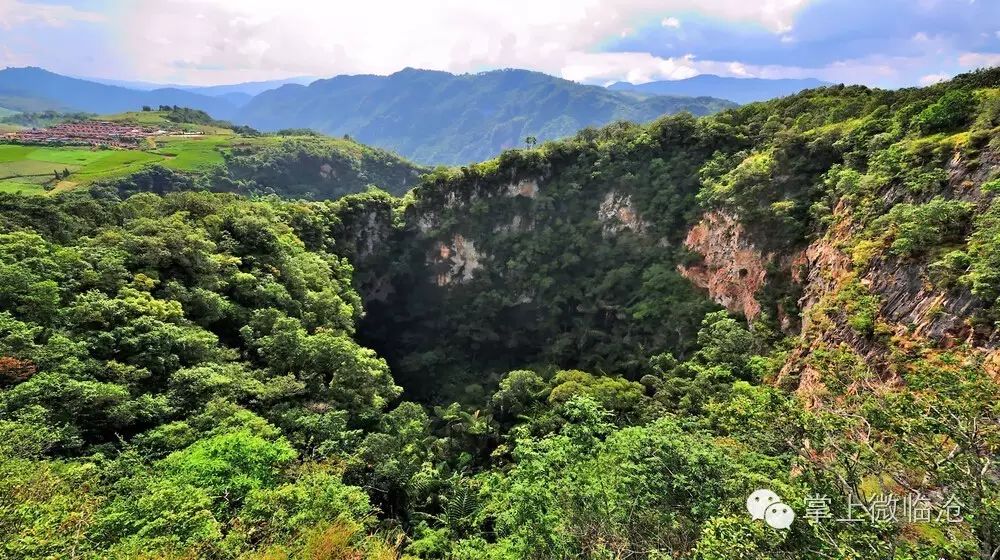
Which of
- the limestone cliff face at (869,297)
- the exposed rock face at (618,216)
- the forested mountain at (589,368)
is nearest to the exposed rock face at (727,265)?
the limestone cliff face at (869,297)

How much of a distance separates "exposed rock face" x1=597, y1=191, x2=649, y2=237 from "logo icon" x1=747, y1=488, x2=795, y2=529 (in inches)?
1439

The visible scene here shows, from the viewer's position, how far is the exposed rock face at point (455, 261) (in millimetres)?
53562

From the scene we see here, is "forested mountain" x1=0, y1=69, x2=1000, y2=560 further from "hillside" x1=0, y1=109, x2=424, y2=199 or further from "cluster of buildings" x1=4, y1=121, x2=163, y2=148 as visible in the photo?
"cluster of buildings" x1=4, y1=121, x2=163, y2=148

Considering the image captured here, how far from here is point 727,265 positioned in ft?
116

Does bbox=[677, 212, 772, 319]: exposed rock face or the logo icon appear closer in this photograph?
the logo icon

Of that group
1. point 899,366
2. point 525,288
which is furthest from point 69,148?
point 899,366

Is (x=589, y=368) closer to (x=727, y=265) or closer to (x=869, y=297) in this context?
(x=727, y=265)

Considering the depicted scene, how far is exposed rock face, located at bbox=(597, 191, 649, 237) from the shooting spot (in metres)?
45.1

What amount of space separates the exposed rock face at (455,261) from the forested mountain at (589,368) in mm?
6355

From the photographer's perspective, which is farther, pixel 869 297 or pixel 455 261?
pixel 455 261

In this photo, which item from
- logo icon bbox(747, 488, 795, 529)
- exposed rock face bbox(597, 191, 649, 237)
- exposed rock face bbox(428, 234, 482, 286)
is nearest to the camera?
logo icon bbox(747, 488, 795, 529)

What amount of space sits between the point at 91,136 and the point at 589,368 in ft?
364

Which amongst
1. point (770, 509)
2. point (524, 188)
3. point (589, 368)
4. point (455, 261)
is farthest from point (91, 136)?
point (770, 509)

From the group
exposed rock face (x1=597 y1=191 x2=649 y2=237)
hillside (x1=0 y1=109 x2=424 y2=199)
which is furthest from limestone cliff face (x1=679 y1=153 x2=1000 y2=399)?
hillside (x1=0 y1=109 x2=424 y2=199)
